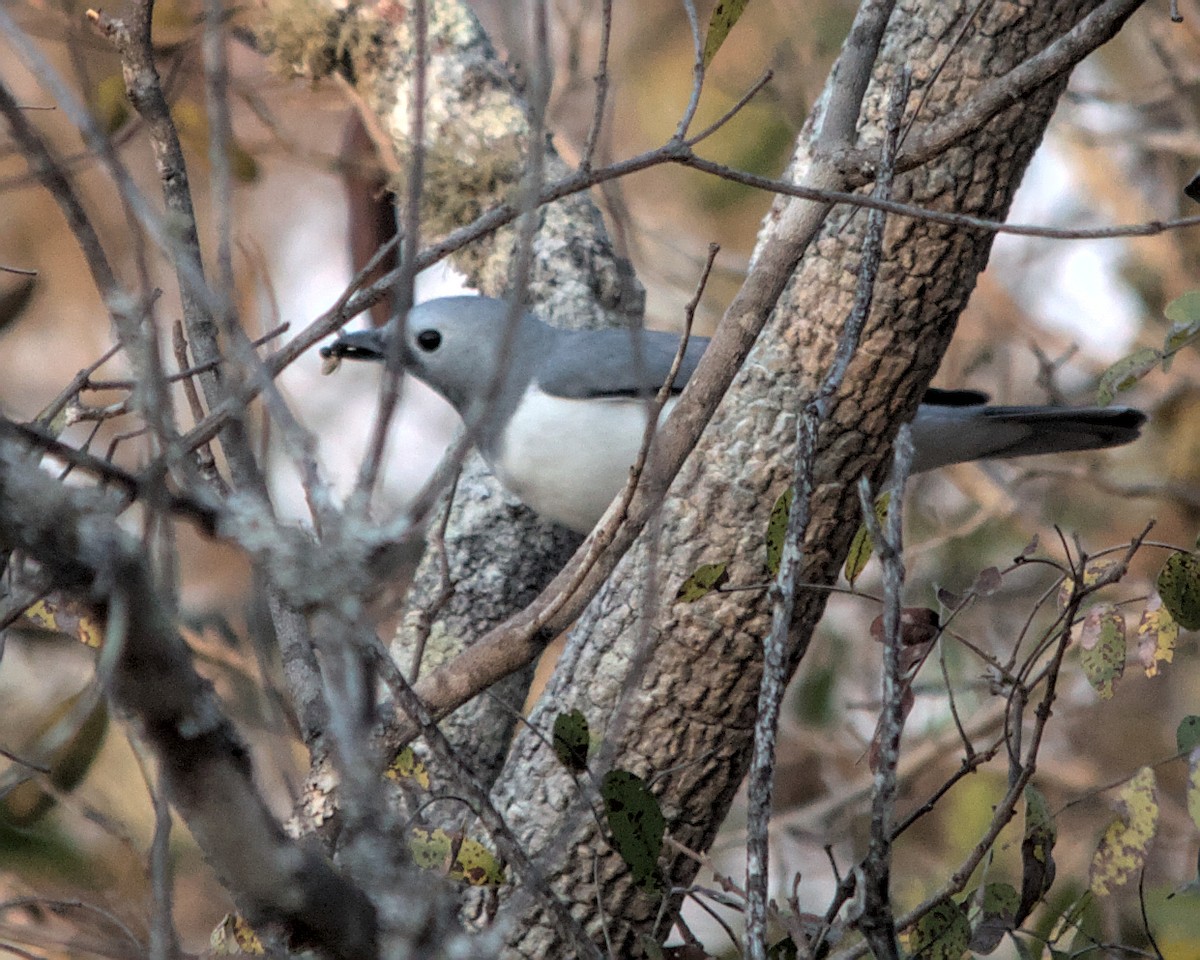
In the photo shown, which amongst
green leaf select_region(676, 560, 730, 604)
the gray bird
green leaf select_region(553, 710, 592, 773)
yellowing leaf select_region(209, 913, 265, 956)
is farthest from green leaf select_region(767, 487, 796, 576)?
the gray bird

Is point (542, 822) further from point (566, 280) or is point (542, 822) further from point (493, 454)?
point (566, 280)

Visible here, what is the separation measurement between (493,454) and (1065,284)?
318 centimetres

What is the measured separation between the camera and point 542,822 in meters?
2.36

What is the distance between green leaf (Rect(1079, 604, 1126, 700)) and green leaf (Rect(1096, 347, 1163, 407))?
29 cm

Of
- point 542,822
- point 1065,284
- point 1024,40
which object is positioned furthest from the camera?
point 1065,284

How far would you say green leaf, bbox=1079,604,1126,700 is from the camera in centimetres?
167

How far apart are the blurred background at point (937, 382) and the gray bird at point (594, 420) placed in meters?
0.34

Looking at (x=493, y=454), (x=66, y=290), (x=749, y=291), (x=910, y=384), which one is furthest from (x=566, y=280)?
(x=66, y=290)

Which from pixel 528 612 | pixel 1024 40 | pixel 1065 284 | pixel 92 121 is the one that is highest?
pixel 1065 284

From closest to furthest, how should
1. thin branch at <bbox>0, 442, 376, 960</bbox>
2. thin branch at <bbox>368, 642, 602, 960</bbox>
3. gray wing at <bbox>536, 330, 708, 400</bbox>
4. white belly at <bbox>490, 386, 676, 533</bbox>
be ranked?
thin branch at <bbox>0, 442, 376, 960</bbox>
thin branch at <bbox>368, 642, 602, 960</bbox>
white belly at <bbox>490, 386, 676, 533</bbox>
gray wing at <bbox>536, 330, 708, 400</bbox>

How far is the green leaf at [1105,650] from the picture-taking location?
167cm

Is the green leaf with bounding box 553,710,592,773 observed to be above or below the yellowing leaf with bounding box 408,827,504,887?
above

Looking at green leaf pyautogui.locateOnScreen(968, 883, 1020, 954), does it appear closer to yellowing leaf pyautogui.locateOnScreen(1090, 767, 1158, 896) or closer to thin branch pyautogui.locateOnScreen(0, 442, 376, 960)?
yellowing leaf pyautogui.locateOnScreen(1090, 767, 1158, 896)

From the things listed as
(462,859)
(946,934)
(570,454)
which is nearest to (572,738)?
(462,859)
